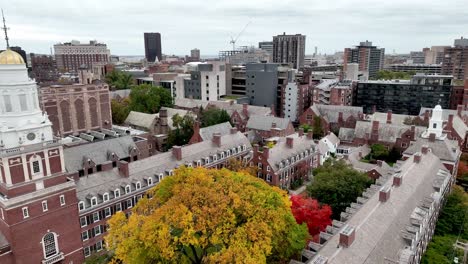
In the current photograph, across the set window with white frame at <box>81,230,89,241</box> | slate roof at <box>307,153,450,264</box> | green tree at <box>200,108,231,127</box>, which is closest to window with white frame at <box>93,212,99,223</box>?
window with white frame at <box>81,230,89,241</box>

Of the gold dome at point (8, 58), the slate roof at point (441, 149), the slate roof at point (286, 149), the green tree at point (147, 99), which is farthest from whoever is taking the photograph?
the green tree at point (147, 99)

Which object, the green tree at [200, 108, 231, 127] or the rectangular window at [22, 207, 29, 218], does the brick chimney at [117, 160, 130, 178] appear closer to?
the rectangular window at [22, 207, 29, 218]

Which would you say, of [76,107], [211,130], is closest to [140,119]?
[76,107]

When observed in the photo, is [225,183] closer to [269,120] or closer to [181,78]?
[269,120]

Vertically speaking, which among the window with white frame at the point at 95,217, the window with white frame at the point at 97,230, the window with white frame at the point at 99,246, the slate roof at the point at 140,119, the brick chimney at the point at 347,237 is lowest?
the window with white frame at the point at 99,246

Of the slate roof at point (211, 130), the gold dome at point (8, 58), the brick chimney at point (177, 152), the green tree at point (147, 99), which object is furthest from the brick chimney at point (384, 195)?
the green tree at point (147, 99)

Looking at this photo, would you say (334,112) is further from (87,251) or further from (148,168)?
(87,251)

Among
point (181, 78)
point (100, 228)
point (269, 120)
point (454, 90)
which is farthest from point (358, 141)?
point (181, 78)

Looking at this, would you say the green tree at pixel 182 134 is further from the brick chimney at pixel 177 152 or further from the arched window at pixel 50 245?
the arched window at pixel 50 245
